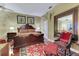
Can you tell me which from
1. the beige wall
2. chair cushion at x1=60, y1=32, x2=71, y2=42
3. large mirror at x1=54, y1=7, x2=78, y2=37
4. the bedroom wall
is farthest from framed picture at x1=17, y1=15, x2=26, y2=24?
chair cushion at x1=60, y1=32, x2=71, y2=42

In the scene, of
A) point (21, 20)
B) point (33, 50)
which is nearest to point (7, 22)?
point (21, 20)

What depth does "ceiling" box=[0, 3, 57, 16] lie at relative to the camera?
199 centimetres

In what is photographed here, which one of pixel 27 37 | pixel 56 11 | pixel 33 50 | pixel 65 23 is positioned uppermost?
pixel 56 11

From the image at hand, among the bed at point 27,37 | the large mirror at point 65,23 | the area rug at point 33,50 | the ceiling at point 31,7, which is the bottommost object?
the area rug at point 33,50

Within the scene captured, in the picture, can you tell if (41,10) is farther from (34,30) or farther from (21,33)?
(21,33)

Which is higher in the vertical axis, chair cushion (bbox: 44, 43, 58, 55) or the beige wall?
the beige wall

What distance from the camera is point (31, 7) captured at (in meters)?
2.01

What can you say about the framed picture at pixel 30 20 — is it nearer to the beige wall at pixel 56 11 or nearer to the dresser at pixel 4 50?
the beige wall at pixel 56 11

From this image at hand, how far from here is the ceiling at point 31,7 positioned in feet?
6.53

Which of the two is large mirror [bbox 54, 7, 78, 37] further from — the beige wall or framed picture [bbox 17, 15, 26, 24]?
framed picture [bbox 17, 15, 26, 24]

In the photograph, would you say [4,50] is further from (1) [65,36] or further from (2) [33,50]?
(1) [65,36]

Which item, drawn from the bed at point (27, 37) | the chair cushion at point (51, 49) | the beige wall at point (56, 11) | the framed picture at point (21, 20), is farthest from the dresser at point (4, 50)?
the beige wall at point (56, 11)

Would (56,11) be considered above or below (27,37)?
above

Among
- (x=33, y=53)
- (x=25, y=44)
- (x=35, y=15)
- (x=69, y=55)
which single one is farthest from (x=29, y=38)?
(x=69, y=55)
